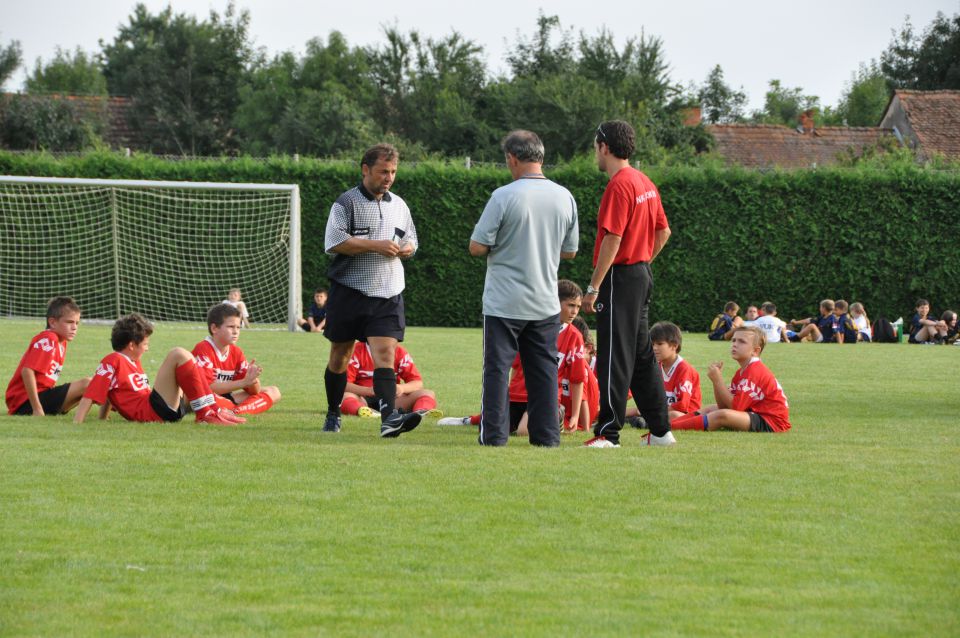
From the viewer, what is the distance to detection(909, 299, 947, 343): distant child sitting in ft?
83.6

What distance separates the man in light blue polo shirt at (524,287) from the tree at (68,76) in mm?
66480

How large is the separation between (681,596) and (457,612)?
79cm

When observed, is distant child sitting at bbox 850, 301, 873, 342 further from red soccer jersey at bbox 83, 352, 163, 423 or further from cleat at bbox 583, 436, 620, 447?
red soccer jersey at bbox 83, 352, 163, 423

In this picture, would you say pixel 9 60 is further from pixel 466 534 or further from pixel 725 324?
pixel 466 534

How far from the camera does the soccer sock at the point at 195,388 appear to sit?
900 centimetres

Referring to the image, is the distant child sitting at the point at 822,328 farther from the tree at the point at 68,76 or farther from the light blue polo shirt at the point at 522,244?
the tree at the point at 68,76

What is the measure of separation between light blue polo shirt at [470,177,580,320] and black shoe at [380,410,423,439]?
895 mm

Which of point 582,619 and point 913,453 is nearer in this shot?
point 582,619

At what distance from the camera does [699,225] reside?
91.1 feet

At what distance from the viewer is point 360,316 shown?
27.8 feet

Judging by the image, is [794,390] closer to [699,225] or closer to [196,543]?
[196,543]

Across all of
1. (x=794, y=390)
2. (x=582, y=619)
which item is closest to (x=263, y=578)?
(x=582, y=619)

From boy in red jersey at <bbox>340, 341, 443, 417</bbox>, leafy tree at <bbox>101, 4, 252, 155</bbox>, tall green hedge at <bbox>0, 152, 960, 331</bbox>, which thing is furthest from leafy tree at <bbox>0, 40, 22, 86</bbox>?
boy in red jersey at <bbox>340, 341, 443, 417</bbox>

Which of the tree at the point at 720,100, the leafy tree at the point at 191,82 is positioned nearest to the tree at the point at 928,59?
the tree at the point at 720,100
